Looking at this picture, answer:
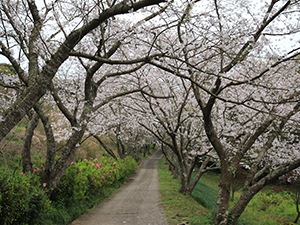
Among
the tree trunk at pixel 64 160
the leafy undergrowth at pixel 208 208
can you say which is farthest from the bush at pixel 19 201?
the leafy undergrowth at pixel 208 208

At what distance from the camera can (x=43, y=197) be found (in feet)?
19.2

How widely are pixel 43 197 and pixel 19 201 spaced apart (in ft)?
2.53

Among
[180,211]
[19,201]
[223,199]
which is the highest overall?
[223,199]

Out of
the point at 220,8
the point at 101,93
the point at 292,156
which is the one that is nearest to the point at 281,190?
the point at 292,156

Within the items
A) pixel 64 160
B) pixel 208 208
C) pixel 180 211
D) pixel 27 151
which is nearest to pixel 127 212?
pixel 180 211

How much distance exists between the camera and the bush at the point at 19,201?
4.86 metres

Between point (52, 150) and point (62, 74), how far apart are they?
5887 millimetres

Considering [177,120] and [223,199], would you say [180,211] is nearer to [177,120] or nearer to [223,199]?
[223,199]

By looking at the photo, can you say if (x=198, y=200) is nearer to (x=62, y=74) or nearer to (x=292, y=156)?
(x=292, y=156)

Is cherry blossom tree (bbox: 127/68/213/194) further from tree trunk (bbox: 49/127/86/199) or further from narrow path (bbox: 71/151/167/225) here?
tree trunk (bbox: 49/127/86/199)

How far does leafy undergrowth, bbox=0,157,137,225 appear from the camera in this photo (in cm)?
495

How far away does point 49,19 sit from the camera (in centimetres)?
715

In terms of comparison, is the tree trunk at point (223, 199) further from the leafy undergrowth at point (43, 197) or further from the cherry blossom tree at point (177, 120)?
the cherry blossom tree at point (177, 120)

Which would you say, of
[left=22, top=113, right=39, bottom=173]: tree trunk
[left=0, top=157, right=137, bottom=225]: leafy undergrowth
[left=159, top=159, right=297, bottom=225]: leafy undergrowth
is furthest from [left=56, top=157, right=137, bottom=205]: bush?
[left=159, top=159, right=297, bottom=225]: leafy undergrowth
